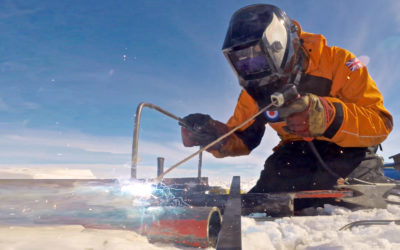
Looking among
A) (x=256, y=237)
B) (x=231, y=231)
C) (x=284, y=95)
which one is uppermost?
(x=284, y=95)

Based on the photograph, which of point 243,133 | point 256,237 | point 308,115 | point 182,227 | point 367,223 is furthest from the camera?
point 243,133

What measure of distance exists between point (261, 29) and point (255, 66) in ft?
1.24

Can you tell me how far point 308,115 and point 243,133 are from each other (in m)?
1.76

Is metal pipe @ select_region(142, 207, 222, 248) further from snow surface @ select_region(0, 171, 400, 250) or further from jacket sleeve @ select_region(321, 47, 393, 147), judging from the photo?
jacket sleeve @ select_region(321, 47, 393, 147)

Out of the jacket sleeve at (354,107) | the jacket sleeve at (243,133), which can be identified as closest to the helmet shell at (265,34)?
the jacket sleeve at (354,107)

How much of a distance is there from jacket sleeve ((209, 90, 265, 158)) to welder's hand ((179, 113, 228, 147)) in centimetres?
31

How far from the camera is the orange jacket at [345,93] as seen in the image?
9.10ft

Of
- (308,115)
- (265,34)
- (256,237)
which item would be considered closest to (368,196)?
(308,115)

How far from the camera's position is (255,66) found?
3.01 metres

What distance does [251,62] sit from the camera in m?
3.01

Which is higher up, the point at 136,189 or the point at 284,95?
the point at 284,95

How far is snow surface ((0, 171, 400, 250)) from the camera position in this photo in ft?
4.46

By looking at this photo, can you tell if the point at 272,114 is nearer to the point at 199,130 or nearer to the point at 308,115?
the point at 308,115

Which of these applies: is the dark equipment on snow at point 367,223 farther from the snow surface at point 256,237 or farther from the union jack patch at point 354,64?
the union jack patch at point 354,64
